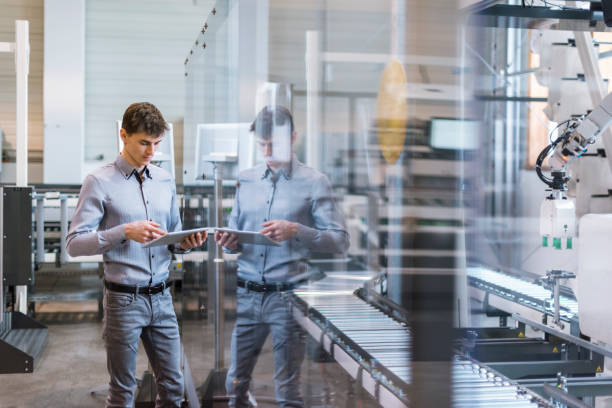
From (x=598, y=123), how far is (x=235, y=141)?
173cm

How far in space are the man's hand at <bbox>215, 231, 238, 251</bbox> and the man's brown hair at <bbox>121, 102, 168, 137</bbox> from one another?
3.10 feet

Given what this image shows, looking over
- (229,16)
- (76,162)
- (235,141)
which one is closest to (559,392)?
(235,141)

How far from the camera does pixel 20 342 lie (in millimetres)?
4566

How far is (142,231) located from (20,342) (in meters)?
2.72

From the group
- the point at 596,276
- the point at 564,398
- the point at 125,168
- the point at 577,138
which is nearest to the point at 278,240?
the point at 125,168

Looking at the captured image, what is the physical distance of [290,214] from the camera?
126 cm

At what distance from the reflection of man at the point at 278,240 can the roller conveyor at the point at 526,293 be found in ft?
6.84

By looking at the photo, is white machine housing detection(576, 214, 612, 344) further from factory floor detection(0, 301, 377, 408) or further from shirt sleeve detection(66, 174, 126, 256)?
shirt sleeve detection(66, 174, 126, 256)

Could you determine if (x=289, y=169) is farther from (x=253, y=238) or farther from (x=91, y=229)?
(x=91, y=229)

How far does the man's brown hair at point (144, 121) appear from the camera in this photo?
2496 mm

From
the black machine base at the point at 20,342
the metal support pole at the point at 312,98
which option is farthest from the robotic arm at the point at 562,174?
the black machine base at the point at 20,342

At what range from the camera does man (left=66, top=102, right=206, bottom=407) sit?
2.44 meters

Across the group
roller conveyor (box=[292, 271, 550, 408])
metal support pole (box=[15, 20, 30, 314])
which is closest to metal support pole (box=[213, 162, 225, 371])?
roller conveyor (box=[292, 271, 550, 408])

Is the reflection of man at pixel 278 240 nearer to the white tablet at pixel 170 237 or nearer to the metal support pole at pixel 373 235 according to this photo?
the metal support pole at pixel 373 235
